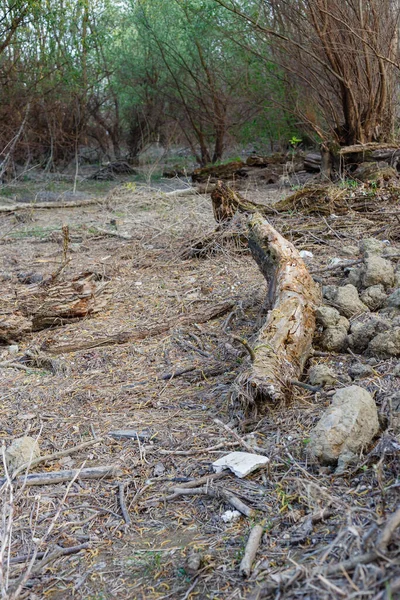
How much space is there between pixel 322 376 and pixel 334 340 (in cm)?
45

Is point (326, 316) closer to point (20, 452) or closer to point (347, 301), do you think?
point (347, 301)

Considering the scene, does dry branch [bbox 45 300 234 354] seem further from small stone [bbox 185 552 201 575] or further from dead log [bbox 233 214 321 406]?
small stone [bbox 185 552 201 575]

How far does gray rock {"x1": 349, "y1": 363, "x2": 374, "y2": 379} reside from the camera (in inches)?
116

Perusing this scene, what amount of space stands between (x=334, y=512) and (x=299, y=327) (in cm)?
144

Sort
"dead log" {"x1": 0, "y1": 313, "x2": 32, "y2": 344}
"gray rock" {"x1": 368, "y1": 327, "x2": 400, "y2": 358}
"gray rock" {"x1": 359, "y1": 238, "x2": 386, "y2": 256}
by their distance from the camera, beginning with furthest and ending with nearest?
"gray rock" {"x1": 359, "y1": 238, "x2": 386, "y2": 256} < "dead log" {"x1": 0, "y1": 313, "x2": 32, "y2": 344} < "gray rock" {"x1": 368, "y1": 327, "x2": 400, "y2": 358}

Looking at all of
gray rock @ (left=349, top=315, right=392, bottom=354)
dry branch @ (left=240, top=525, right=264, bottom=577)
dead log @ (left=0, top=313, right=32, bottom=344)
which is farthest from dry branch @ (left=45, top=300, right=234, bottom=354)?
dry branch @ (left=240, top=525, right=264, bottom=577)

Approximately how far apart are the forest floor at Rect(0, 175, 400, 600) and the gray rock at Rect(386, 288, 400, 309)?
22.3 inches

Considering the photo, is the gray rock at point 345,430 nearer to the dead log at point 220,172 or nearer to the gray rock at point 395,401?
the gray rock at point 395,401

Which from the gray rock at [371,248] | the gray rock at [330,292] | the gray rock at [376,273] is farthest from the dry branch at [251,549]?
the gray rock at [371,248]

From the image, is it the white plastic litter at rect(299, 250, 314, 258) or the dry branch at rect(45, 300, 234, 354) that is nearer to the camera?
the dry branch at rect(45, 300, 234, 354)

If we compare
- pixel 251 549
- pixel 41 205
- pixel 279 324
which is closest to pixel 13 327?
pixel 279 324

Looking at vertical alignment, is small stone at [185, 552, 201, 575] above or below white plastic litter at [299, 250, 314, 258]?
below

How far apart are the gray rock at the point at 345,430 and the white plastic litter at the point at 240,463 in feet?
0.66

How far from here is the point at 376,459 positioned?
88.0 inches
